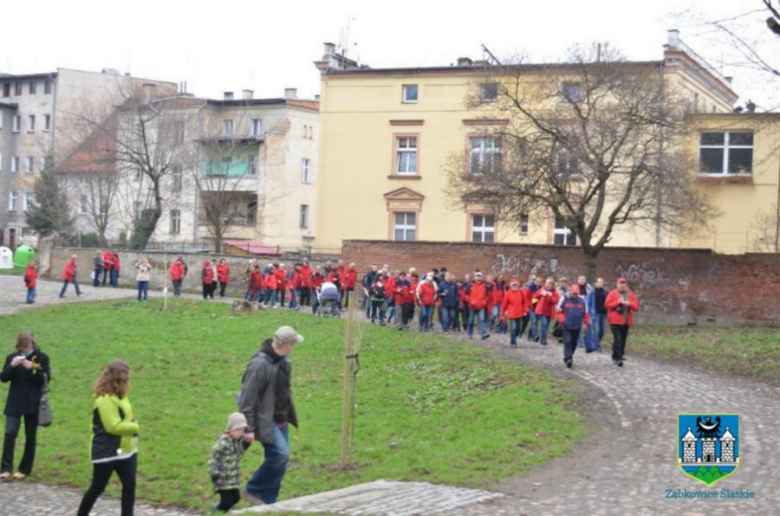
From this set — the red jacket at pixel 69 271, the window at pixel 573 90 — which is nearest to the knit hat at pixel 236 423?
the window at pixel 573 90

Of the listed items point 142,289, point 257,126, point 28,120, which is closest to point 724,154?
point 142,289

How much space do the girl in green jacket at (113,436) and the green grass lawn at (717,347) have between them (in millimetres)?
15123

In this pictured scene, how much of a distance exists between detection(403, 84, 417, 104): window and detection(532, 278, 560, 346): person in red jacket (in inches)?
1042

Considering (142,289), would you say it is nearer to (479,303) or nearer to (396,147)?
(479,303)

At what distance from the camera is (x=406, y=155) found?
2085 inches

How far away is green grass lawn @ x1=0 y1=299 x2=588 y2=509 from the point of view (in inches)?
570

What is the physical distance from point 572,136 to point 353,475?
2207 cm

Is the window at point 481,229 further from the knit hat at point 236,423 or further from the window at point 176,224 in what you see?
the knit hat at point 236,423

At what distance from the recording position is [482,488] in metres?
12.5

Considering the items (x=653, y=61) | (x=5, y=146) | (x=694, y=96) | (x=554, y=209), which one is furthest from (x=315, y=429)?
(x=5, y=146)

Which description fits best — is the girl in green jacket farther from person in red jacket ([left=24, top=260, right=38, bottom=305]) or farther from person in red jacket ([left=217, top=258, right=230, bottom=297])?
person in red jacket ([left=217, top=258, right=230, bottom=297])

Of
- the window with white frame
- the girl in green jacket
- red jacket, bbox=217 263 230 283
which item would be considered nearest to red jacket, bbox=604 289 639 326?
the girl in green jacket

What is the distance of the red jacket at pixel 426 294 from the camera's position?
3028 cm

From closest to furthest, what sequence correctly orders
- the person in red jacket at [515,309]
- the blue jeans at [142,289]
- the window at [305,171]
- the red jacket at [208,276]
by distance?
the person in red jacket at [515,309] < the blue jeans at [142,289] < the red jacket at [208,276] < the window at [305,171]
